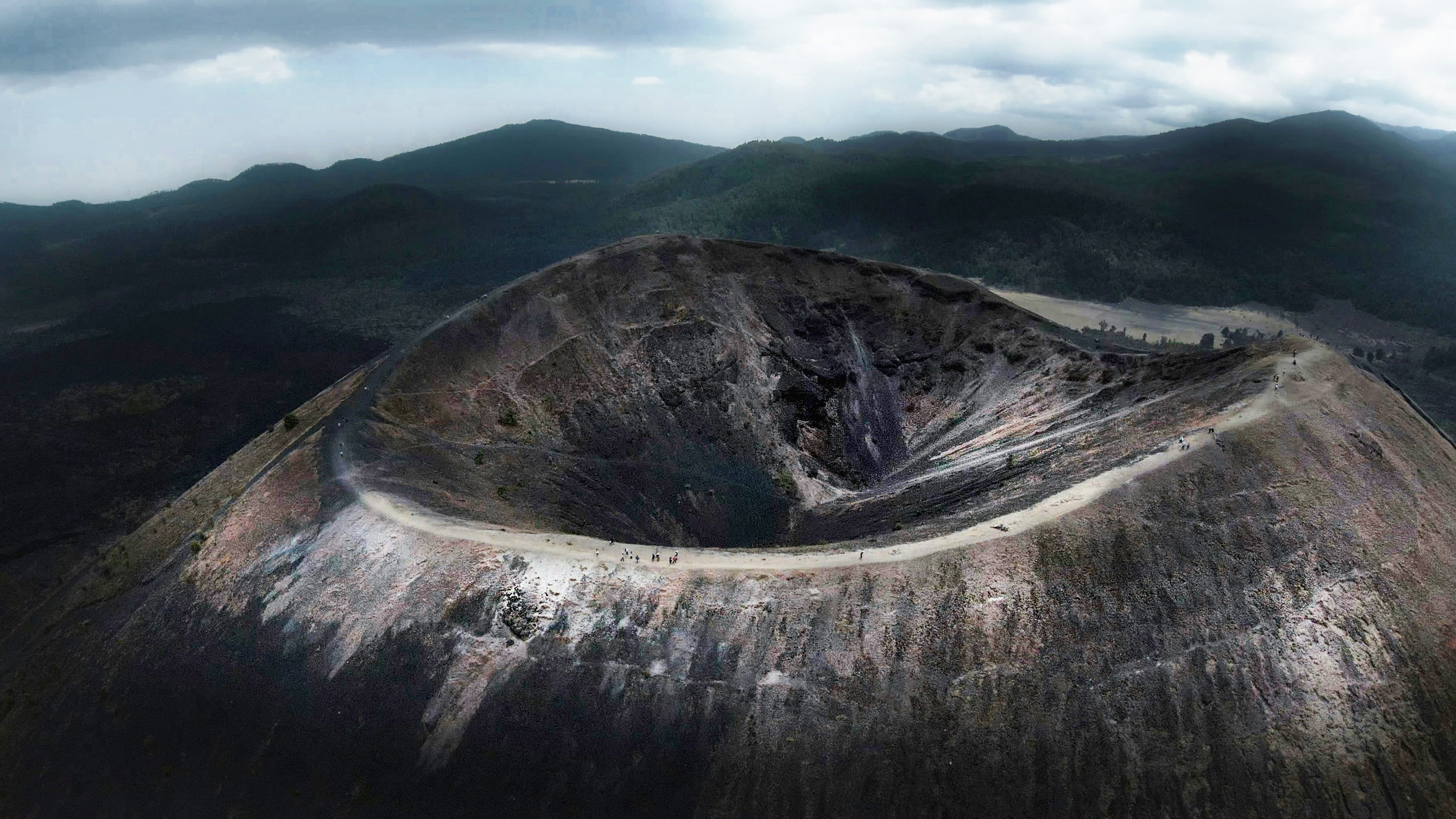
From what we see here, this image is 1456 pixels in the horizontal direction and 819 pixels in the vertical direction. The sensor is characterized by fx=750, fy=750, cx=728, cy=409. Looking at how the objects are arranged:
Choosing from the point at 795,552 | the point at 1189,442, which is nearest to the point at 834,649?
the point at 795,552

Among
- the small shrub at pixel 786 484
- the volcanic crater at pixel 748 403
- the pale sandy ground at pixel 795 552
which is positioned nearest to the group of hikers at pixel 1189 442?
the pale sandy ground at pixel 795 552

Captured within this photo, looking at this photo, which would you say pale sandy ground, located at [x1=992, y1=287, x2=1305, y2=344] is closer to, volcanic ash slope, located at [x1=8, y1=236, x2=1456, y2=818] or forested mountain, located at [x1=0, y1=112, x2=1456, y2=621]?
forested mountain, located at [x1=0, y1=112, x2=1456, y2=621]

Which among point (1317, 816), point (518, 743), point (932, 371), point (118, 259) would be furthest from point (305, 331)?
point (1317, 816)

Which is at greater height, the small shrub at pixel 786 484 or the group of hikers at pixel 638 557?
the group of hikers at pixel 638 557

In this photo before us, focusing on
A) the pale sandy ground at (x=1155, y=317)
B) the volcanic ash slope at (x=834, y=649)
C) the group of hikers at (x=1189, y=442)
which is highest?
the group of hikers at (x=1189, y=442)

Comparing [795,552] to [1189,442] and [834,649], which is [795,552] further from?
[1189,442]

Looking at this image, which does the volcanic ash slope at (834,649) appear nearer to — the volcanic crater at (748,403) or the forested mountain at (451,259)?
the volcanic crater at (748,403)

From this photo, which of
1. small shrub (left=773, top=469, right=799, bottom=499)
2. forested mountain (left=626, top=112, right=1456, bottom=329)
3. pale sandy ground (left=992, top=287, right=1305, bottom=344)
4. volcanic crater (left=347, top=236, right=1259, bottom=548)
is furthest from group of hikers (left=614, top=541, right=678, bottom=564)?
forested mountain (left=626, top=112, right=1456, bottom=329)
